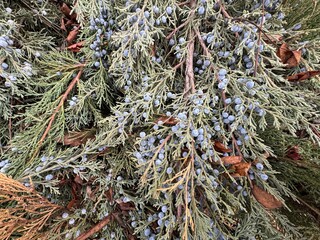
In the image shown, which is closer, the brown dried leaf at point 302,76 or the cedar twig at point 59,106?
the brown dried leaf at point 302,76

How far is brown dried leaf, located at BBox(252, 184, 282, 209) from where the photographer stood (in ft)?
3.06

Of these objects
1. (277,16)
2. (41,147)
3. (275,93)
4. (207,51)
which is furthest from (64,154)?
(277,16)

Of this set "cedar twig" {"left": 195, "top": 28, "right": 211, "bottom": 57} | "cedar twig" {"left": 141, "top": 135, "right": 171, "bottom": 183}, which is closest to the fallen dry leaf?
"cedar twig" {"left": 195, "top": 28, "right": 211, "bottom": 57}

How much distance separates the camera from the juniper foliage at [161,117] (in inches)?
33.5

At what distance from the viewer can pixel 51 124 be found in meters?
1.03

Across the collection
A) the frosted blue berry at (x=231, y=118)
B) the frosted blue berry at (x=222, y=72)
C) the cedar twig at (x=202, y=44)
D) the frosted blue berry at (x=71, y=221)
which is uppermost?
the cedar twig at (x=202, y=44)

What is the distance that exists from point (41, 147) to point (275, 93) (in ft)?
2.66

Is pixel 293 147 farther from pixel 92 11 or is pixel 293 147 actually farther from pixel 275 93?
pixel 92 11

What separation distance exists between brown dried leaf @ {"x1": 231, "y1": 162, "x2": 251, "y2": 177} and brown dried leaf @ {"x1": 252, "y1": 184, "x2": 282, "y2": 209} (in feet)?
0.41

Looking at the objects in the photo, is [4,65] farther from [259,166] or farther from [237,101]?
[259,166]

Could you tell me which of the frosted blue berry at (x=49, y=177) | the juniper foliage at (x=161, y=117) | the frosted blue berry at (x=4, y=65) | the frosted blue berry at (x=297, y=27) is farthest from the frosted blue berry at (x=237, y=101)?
the frosted blue berry at (x=4, y=65)

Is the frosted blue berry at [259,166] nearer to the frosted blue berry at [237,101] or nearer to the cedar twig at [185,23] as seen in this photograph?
the frosted blue berry at [237,101]

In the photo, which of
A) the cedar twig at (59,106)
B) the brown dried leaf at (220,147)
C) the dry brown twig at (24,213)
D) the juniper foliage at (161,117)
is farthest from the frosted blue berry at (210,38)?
the dry brown twig at (24,213)

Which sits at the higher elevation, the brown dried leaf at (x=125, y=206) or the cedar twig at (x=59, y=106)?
the cedar twig at (x=59, y=106)
